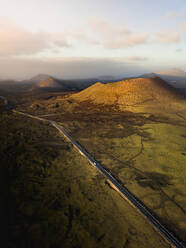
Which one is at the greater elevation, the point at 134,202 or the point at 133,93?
the point at 133,93

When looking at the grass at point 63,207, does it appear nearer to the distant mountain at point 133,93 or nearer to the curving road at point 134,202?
the curving road at point 134,202

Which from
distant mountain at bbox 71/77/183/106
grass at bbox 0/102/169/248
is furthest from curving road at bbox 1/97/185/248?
distant mountain at bbox 71/77/183/106

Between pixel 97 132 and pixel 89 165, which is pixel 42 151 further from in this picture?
pixel 97 132

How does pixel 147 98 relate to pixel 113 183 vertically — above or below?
above

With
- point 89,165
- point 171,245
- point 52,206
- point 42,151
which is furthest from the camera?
point 42,151

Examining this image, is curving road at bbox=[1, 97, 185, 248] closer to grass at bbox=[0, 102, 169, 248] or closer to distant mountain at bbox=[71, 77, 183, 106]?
grass at bbox=[0, 102, 169, 248]

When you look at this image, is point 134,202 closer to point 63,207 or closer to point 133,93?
point 63,207

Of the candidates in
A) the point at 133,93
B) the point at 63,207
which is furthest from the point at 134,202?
the point at 133,93

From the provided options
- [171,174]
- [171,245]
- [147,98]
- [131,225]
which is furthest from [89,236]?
[147,98]
